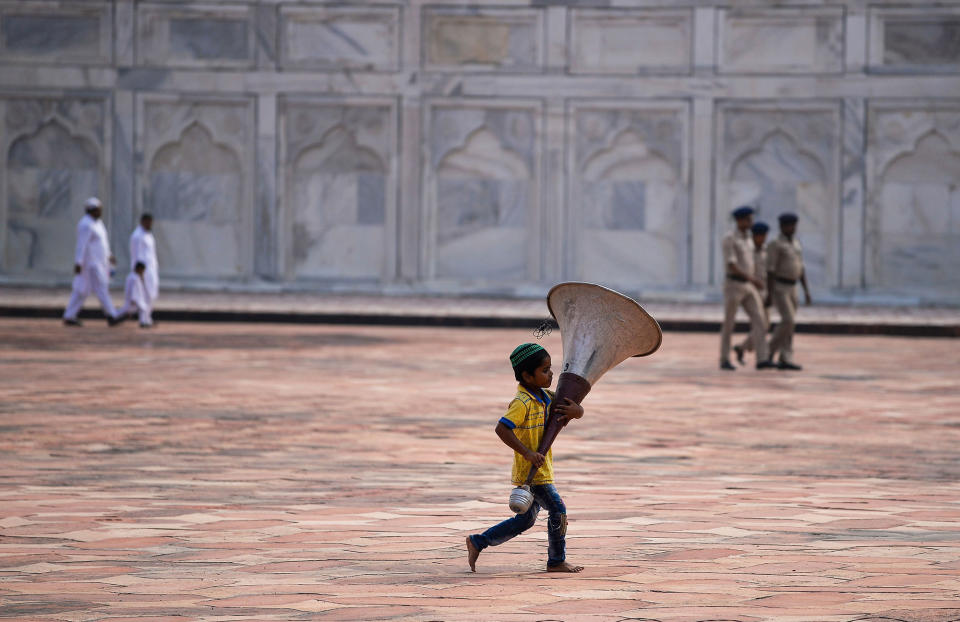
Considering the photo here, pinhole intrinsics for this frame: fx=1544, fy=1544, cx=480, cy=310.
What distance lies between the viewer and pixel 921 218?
21.8 meters

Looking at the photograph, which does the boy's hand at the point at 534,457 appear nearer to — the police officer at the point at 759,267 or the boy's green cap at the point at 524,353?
the boy's green cap at the point at 524,353

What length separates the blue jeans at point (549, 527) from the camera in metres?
4.87

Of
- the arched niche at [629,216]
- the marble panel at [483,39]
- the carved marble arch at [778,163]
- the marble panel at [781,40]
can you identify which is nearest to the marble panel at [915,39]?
the marble panel at [781,40]

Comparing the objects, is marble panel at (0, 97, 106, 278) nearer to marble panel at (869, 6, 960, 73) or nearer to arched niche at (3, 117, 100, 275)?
arched niche at (3, 117, 100, 275)

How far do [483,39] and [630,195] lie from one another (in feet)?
10.2

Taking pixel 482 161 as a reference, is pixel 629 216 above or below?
below

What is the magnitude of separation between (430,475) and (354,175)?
623 inches

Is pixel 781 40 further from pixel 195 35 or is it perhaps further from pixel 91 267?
pixel 91 267

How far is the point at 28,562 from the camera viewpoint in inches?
195

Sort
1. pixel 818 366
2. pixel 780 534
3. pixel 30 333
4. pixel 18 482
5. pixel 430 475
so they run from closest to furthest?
pixel 780 534, pixel 18 482, pixel 430 475, pixel 818 366, pixel 30 333

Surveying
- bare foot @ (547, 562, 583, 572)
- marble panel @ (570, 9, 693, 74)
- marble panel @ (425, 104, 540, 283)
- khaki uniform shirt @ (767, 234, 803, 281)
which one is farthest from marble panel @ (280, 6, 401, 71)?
bare foot @ (547, 562, 583, 572)

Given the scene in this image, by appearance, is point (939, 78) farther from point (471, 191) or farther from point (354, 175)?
point (354, 175)

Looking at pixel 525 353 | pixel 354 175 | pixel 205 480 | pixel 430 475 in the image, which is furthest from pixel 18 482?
pixel 354 175

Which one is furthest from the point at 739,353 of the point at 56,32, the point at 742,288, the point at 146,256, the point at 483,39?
the point at 56,32
